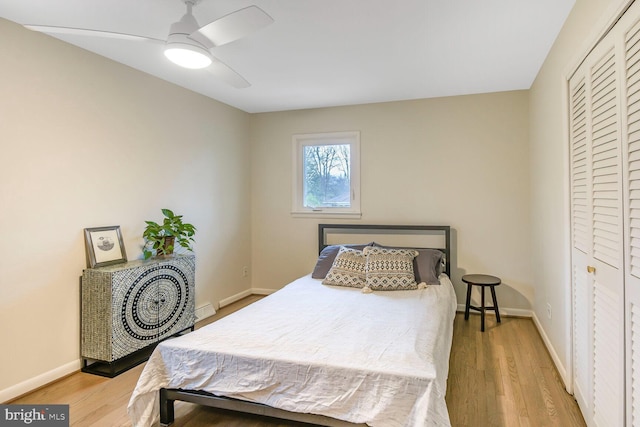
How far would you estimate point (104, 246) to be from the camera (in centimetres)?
291

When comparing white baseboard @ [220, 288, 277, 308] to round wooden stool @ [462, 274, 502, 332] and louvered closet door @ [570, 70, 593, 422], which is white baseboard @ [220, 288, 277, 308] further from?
louvered closet door @ [570, 70, 593, 422]

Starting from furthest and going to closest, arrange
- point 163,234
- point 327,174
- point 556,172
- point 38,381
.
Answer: point 327,174 < point 163,234 < point 556,172 < point 38,381

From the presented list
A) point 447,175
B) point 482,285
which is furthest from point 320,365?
point 447,175

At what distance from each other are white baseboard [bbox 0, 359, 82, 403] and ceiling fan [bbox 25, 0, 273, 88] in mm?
2171

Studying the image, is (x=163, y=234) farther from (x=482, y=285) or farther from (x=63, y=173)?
(x=482, y=285)

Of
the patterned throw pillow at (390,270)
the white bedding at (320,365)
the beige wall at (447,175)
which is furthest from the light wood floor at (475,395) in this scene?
the beige wall at (447,175)

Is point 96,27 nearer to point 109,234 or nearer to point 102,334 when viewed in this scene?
point 109,234

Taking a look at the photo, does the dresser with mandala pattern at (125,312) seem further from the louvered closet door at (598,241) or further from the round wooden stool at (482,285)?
the louvered closet door at (598,241)

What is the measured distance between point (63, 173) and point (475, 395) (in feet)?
10.5

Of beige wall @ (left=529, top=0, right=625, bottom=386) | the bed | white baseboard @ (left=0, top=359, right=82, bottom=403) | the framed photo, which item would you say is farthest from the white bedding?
the framed photo

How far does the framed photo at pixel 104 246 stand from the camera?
9.21ft

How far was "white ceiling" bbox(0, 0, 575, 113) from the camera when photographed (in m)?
2.20

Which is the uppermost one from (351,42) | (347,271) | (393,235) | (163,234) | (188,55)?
(351,42)

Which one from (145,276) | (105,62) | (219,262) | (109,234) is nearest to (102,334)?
(145,276)
